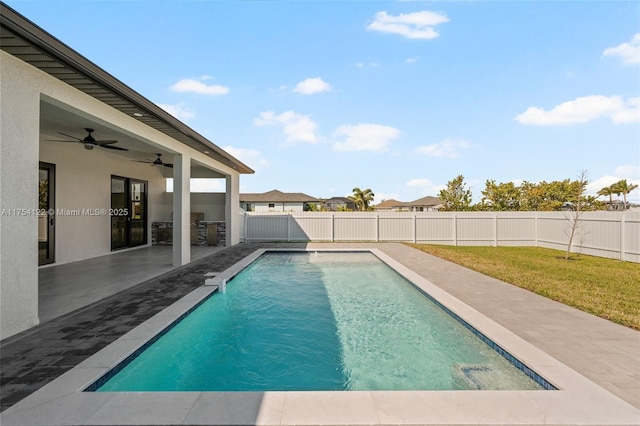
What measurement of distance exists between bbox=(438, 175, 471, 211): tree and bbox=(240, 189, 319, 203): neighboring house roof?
17.1 metres

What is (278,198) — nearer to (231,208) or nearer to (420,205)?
(420,205)

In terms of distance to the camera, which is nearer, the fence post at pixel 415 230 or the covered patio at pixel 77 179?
the covered patio at pixel 77 179

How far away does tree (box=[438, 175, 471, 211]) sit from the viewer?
80.2 feet

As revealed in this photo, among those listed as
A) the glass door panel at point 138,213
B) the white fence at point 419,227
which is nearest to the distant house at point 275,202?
the white fence at point 419,227

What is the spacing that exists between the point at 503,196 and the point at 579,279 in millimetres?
17930

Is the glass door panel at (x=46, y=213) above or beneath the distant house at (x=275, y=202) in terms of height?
beneath

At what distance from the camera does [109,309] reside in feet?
14.3

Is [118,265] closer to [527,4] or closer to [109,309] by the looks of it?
[109,309]

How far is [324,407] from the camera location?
2.21 metres

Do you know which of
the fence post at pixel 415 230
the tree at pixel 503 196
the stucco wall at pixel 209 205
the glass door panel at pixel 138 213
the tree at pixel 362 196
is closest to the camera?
the glass door panel at pixel 138 213

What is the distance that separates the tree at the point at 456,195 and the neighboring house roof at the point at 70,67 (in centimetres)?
2344

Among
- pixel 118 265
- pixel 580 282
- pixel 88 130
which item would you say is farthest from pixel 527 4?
pixel 118 265

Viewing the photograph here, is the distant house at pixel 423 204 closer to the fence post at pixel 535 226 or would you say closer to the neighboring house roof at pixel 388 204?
the neighboring house roof at pixel 388 204

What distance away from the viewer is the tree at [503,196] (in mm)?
22297
